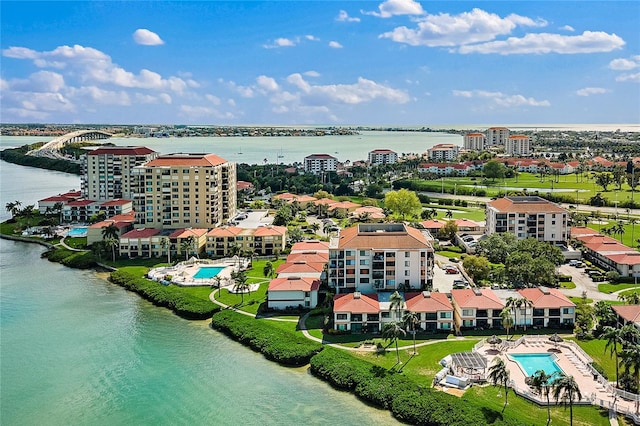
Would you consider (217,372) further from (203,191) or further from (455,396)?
(203,191)

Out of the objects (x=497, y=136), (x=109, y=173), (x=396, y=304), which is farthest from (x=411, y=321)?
(x=497, y=136)

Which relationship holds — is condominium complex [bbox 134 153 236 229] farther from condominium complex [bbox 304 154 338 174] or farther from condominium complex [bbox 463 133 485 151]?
condominium complex [bbox 463 133 485 151]

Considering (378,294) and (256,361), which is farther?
(378,294)

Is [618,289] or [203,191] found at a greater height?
[203,191]

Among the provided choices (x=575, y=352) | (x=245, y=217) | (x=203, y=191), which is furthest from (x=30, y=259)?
(x=575, y=352)

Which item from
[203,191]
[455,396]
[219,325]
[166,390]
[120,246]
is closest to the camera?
[455,396]

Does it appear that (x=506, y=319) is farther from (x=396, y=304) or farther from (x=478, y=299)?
(x=396, y=304)

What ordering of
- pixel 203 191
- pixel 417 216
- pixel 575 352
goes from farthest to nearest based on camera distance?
pixel 417 216 < pixel 203 191 < pixel 575 352
